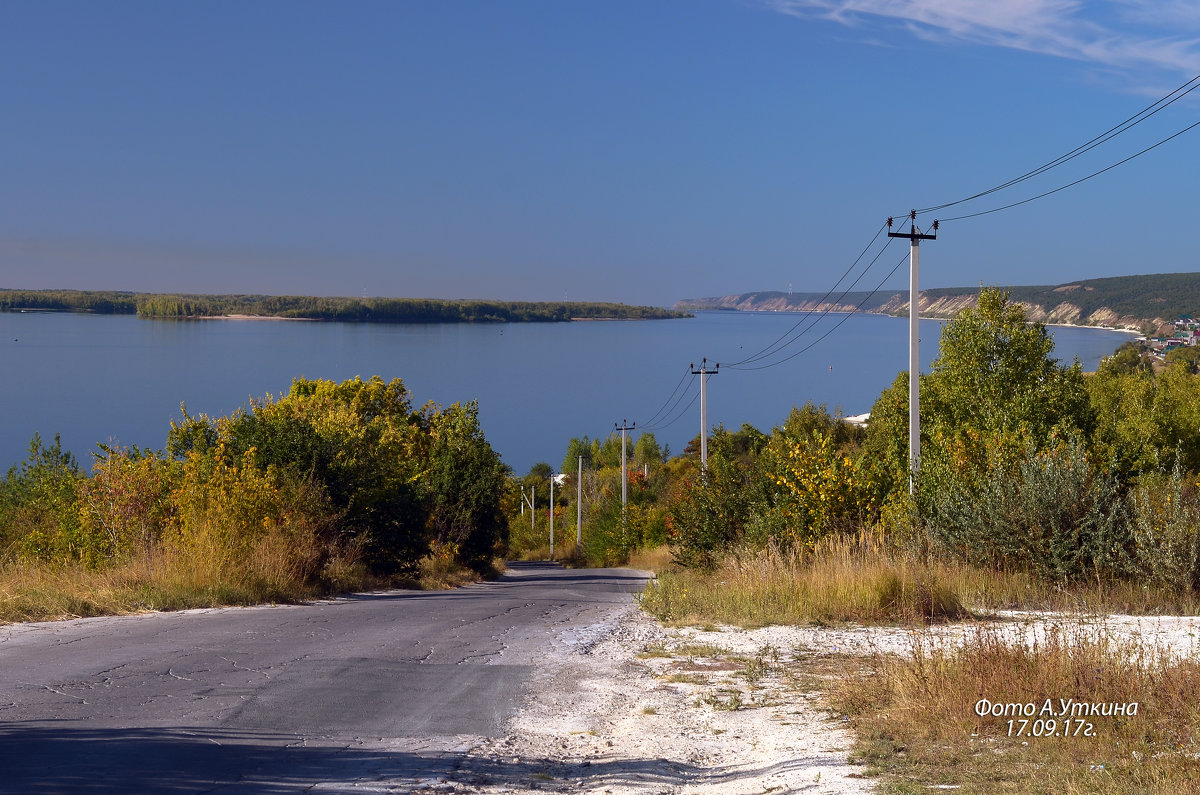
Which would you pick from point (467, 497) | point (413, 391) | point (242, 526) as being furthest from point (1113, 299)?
point (242, 526)

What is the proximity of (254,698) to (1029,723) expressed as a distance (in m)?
5.09

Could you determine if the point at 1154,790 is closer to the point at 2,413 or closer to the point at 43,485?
the point at 43,485

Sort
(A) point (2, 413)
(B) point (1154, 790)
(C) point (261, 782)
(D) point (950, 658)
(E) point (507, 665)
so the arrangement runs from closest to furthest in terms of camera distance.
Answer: (B) point (1154, 790)
(C) point (261, 782)
(D) point (950, 658)
(E) point (507, 665)
(A) point (2, 413)

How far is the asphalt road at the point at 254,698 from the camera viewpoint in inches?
205

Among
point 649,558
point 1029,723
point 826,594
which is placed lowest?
point 649,558

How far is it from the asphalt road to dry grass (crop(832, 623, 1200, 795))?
2549mm

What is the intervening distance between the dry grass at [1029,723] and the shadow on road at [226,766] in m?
1.41

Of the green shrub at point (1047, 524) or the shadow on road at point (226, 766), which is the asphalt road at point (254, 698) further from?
the green shrub at point (1047, 524)

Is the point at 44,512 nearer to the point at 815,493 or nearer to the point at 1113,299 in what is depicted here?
the point at 815,493

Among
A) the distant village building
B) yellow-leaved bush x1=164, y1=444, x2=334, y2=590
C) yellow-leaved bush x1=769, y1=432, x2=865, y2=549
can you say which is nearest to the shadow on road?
yellow-leaved bush x1=164, y1=444, x2=334, y2=590

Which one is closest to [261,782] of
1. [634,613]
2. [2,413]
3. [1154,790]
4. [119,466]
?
[1154,790]

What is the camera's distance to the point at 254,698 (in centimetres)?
690

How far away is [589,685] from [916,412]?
14.9 m

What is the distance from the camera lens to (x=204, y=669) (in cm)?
774
